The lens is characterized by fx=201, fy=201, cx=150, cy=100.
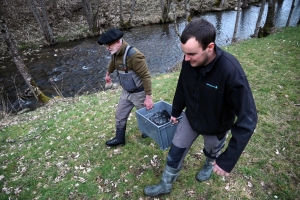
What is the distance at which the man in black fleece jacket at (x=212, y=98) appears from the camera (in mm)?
2275

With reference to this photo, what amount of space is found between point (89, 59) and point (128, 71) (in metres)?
12.6

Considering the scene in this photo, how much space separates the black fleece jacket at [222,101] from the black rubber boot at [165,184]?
93 centimetres

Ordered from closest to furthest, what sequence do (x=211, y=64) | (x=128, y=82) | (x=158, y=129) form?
(x=211, y=64) → (x=158, y=129) → (x=128, y=82)

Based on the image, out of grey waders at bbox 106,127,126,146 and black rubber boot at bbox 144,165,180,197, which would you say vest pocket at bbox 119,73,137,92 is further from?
black rubber boot at bbox 144,165,180,197

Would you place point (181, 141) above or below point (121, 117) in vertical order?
above

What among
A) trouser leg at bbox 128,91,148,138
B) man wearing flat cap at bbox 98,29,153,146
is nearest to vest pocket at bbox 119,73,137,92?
man wearing flat cap at bbox 98,29,153,146

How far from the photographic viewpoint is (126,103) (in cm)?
463

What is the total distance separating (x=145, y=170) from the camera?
446 cm

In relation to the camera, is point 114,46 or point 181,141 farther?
point 114,46

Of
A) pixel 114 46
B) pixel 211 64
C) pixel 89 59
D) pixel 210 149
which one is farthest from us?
pixel 89 59

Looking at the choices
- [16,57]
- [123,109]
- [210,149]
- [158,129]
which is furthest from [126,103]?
[16,57]

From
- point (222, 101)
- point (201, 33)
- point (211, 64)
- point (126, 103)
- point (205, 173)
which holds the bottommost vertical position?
point (205, 173)

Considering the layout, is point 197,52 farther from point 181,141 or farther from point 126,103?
point 126,103

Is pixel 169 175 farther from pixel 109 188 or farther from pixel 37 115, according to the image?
pixel 37 115
